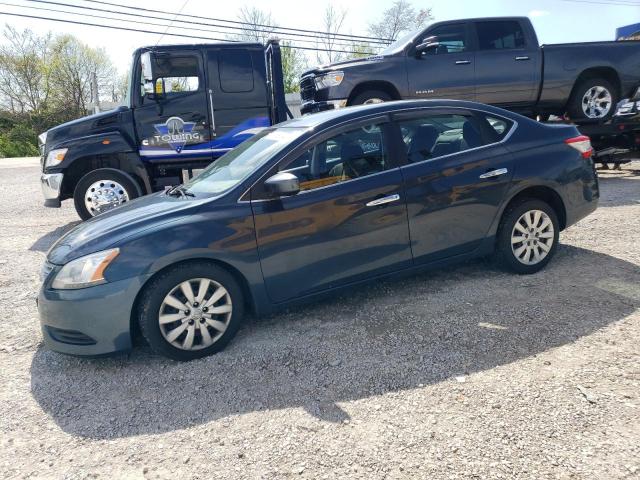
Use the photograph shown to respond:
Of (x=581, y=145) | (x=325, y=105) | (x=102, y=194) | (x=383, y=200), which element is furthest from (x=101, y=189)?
(x=581, y=145)

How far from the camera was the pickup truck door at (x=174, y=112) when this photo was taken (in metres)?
6.96

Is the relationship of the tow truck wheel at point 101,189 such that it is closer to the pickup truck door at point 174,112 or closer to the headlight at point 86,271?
the pickup truck door at point 174,112

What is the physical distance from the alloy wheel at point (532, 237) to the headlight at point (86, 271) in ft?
10.8

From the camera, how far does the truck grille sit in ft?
26.5

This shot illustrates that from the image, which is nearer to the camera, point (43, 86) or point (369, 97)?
point (369, 97)

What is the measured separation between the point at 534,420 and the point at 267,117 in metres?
Answer: 5.86

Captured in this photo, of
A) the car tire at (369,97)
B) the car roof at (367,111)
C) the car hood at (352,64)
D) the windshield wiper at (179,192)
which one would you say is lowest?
the windshield wiper at (179,192)

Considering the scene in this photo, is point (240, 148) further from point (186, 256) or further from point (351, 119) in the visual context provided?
point (186, 256)

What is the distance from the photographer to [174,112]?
708 cm

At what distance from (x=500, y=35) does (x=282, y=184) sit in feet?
21.4

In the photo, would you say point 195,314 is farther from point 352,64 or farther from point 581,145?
point 352,64

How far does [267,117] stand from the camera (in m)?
7.32

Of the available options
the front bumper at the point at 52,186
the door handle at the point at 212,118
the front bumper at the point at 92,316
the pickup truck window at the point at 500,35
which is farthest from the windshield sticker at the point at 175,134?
the pickup truck window at the point at 500,35

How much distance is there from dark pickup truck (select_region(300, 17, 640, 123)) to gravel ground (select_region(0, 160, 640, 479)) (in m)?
4.44
